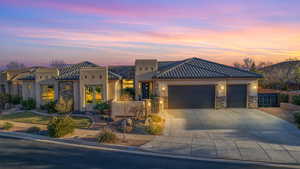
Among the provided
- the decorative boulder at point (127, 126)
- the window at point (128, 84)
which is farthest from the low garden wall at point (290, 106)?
the window at point (128, 84)

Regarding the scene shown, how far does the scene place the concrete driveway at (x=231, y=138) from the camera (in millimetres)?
9484

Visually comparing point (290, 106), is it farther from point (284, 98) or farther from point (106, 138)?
point (106, 138)

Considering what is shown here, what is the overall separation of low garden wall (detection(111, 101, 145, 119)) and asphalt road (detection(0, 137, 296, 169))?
18.2 feet

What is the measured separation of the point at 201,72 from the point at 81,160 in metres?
16.0

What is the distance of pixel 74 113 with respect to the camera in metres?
18.9

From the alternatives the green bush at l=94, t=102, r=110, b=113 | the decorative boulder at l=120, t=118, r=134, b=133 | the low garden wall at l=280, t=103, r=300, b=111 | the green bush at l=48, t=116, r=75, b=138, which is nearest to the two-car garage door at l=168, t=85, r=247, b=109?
the low garden wall at l=280, t=103, r=300, b=111

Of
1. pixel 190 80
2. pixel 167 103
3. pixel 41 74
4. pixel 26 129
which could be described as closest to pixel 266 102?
pixel 190 80

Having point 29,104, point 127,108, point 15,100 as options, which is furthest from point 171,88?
point 15,100

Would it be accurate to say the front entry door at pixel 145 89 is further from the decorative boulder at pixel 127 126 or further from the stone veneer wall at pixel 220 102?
the decorative boulder at pixel 127 126

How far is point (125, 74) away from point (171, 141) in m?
16.1

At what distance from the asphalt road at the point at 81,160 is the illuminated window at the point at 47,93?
11.2 m

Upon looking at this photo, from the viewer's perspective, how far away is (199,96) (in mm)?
20719

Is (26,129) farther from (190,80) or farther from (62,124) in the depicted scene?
(190,80)

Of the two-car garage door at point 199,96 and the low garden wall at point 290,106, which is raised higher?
the two-car garage door at point 199,96
